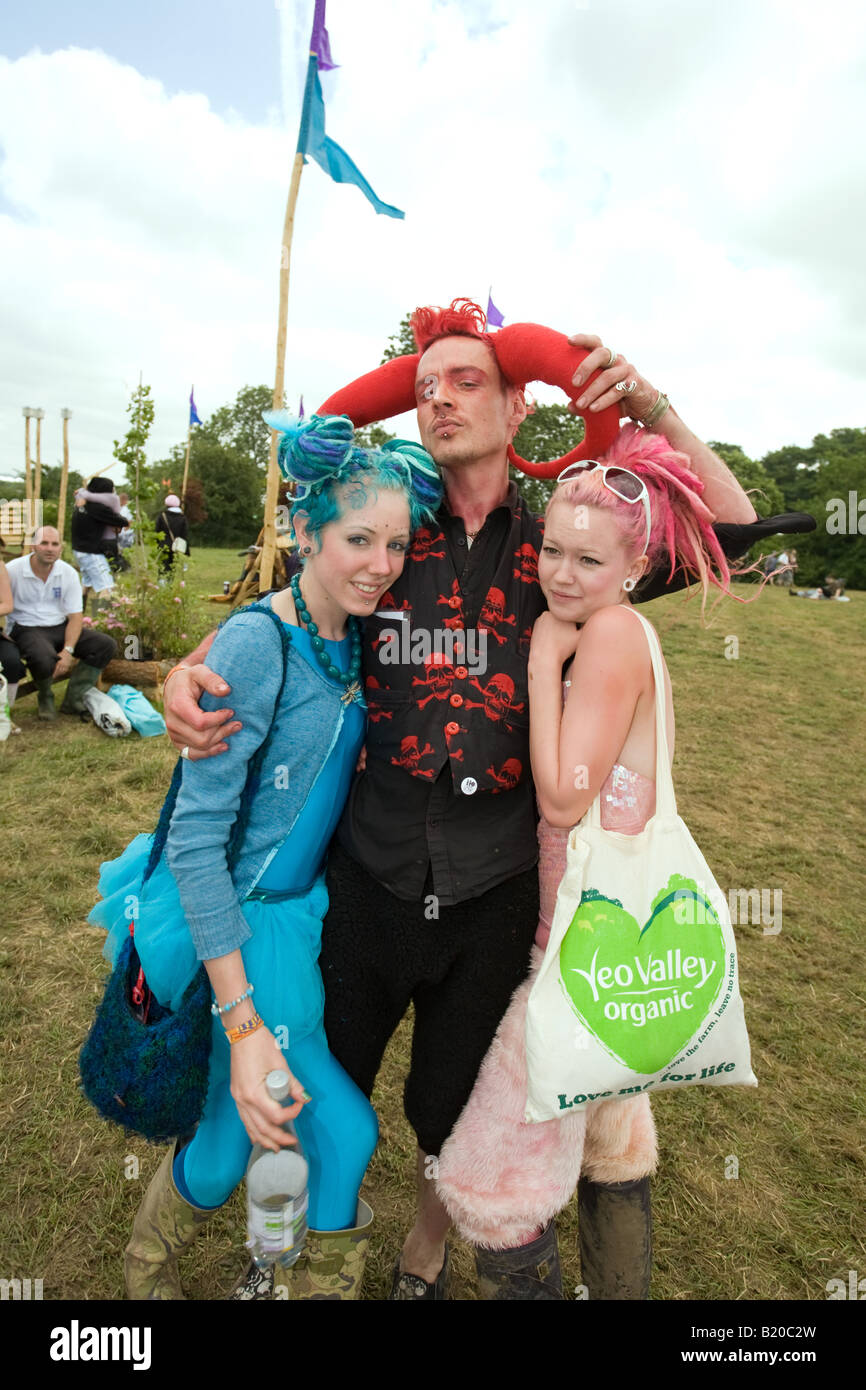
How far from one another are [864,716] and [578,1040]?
33.7ft

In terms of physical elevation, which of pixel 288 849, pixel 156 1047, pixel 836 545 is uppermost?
pixel 836 545

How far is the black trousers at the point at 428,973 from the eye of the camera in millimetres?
1941

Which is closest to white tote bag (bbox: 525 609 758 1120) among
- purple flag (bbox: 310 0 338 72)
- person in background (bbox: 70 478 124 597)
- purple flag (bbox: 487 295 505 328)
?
purple flag (bbox: 310 0 338 72)

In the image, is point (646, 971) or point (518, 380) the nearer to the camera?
point (646, 971)

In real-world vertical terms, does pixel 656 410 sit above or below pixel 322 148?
below

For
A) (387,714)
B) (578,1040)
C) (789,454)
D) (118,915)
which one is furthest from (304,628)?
(789,454)

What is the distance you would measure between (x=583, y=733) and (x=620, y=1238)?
1.39 m

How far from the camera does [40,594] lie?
24.2ft

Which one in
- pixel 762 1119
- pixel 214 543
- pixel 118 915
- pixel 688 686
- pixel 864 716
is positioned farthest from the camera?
pixel 214 543

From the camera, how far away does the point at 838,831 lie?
648cm

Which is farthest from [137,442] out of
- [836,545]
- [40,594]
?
[836,545]

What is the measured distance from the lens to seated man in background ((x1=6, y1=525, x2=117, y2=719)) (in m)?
7.25

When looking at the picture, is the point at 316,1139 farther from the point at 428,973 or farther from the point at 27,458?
the point at 27,458
